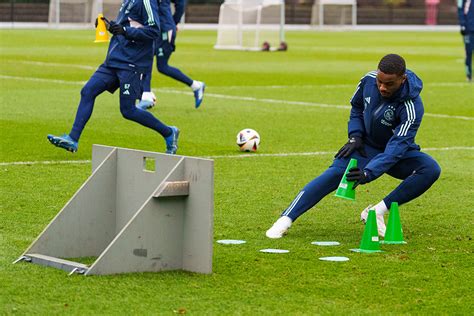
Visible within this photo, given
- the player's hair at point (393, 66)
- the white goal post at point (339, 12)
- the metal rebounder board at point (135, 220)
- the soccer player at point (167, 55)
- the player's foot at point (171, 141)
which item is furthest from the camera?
the white goal post at point (339, 12)

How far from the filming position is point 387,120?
9312mm

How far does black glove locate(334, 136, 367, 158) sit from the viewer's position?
30.9 feet

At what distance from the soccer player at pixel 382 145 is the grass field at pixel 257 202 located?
0.31m

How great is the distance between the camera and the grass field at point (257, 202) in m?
7.17

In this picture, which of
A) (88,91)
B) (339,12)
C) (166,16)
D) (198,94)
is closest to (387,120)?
(88,91)

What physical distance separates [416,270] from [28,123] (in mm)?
9787

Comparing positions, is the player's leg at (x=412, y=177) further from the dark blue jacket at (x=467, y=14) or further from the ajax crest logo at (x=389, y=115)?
the dark blue jacket at (x=467, y=14)

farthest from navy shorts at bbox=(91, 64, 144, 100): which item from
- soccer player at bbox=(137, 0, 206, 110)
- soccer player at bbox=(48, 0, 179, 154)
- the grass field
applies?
soccer player at bbox=(137, 0, 206, 110)

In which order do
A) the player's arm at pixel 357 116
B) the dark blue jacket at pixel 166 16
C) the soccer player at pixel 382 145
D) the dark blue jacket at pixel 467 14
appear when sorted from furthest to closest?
1. the dark blue jacket at pixel 467 14
2. the dark blue jacket at pixel 166 16
3. the player's arm at pixel 357 116
4. the soccer player at pixel 382 145

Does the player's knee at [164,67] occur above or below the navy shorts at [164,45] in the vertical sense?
below

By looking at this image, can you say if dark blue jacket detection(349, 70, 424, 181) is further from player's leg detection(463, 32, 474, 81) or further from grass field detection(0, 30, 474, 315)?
player's leg detection(463, 32, 474, 81)

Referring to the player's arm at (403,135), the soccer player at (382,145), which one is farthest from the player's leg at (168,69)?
the player's arm at (403,135)

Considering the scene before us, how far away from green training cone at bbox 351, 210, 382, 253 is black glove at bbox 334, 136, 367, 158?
83 cm

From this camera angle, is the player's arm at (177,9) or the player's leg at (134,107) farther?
the player's arm at (177,9)
